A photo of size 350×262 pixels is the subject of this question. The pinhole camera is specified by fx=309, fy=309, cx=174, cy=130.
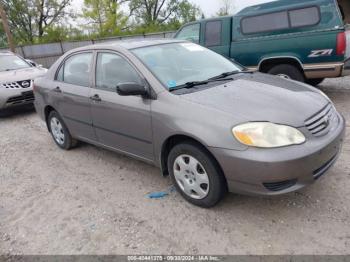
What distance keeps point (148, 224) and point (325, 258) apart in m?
1.52

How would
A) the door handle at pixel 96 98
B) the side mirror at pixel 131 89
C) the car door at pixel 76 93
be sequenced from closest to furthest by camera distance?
the side mirror at pixel 131 89 → the door handle at pixel 96 98 → the car door at pixel 76 93

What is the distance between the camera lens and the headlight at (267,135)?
250cm

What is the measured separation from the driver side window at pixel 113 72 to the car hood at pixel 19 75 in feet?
12.6

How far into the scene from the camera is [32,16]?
3241 cm

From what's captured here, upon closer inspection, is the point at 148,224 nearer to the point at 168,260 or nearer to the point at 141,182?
the point at 168,260

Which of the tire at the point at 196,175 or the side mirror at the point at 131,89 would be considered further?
the side mirror at the point at 131,89

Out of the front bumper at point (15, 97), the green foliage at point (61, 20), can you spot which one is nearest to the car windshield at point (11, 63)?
the front bumper at point (15, 97)

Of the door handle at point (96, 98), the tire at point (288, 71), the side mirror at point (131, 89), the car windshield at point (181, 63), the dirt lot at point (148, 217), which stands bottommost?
the dirt lot at point (148, 217)

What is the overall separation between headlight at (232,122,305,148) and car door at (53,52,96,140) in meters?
2.20

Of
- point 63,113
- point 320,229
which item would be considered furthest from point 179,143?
point 63,113

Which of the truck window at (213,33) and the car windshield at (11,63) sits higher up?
the truck window at (213,33)

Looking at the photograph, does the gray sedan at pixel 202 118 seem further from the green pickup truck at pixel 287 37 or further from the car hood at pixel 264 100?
the green pickup truck at pixel 287 37

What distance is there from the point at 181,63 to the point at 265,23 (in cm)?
380

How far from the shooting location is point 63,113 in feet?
15.0
